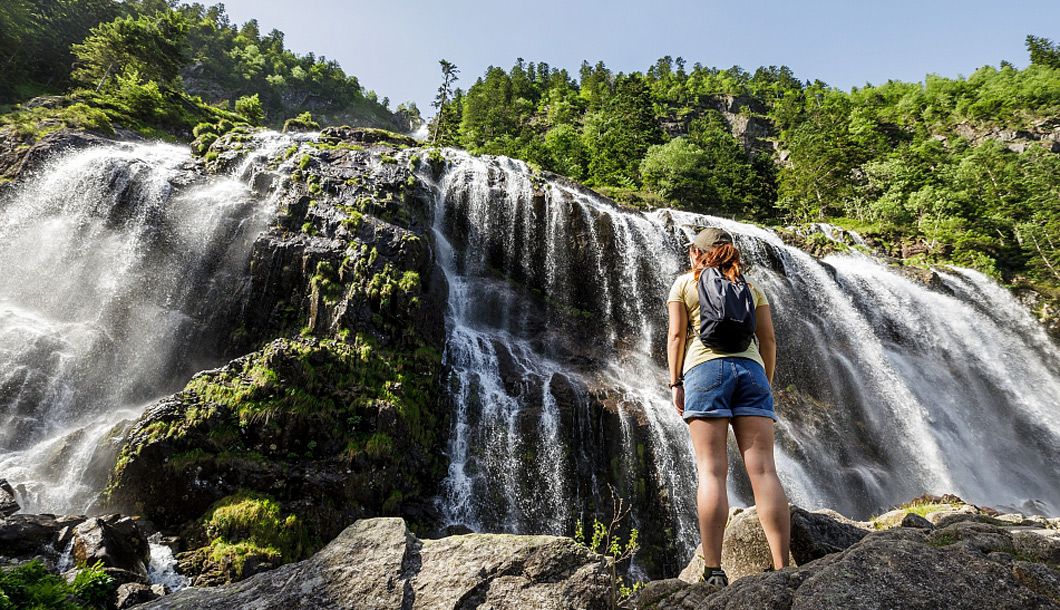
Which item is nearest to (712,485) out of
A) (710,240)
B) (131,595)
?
(710,240)

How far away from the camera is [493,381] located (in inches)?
518

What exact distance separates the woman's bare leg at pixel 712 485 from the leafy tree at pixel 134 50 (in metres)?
40.0

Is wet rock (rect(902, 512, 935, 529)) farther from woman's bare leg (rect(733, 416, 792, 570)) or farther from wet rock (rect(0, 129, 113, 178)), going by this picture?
wet rock (rect(0, 129, 113, 178))

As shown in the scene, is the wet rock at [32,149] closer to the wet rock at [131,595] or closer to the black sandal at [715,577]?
the wet rock at [131,595]

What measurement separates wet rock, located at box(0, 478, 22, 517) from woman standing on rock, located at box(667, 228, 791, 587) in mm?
10120

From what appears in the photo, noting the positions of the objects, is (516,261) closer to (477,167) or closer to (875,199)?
(477,167)

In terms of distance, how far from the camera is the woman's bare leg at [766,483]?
8.33 feet

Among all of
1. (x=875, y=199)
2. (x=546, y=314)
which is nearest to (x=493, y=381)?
(x=546, y=314)

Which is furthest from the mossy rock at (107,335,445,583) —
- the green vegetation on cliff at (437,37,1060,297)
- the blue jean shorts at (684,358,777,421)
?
the green vegetation on cliff at (437,37,1060,297)

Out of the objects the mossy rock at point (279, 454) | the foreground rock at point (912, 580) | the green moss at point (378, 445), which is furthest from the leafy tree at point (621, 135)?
the foreground rock at point (912, 580)

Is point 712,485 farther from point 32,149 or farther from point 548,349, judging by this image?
point 32,149

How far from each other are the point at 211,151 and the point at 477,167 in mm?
11397

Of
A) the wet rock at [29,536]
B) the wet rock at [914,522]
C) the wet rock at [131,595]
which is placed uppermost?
the wet rock at [914,522]

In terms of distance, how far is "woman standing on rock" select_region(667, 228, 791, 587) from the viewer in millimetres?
2627
